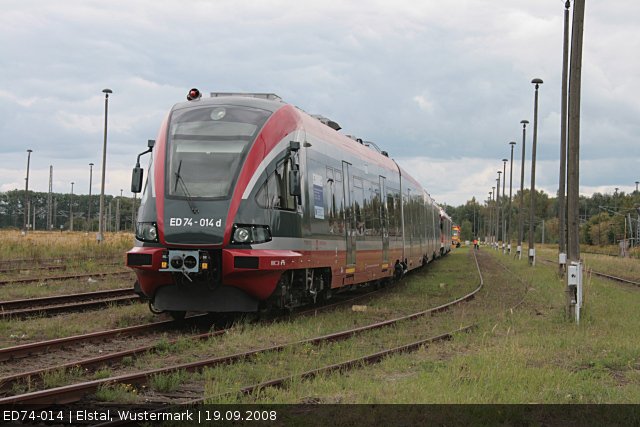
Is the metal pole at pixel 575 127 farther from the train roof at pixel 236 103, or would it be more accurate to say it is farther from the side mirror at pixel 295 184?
the train roof at pixel 236 103

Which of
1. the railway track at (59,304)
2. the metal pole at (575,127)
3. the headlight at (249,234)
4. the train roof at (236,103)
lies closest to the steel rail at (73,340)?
the headlight at (249,234)

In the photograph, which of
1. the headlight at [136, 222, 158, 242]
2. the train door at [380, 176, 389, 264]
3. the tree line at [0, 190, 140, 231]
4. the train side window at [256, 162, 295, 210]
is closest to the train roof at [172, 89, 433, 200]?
the train side window at [256, 162, 295, 210]

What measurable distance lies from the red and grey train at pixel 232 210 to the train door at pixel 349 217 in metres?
1.49

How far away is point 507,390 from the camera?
759cm

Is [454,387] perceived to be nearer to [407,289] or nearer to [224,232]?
[224,232]

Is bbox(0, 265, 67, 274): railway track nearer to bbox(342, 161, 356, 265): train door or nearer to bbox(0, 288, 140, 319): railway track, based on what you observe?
bbox(0, 288, 140, 319): railway track

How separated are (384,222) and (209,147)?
8.78m

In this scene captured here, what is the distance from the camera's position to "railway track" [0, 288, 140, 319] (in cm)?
1337

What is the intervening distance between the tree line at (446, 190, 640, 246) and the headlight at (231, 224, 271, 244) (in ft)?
177

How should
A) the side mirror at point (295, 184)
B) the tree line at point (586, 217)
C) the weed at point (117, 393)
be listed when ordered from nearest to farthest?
1. the weed at point (117, 393)
2. the side mirror at point (295, 184)
3. the tree line at point (586, 217)

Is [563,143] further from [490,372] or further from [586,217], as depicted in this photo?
[586,217]

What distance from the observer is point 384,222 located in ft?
65.1

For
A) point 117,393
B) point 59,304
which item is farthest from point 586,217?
point 117,393

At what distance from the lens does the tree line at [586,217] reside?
99000mm
